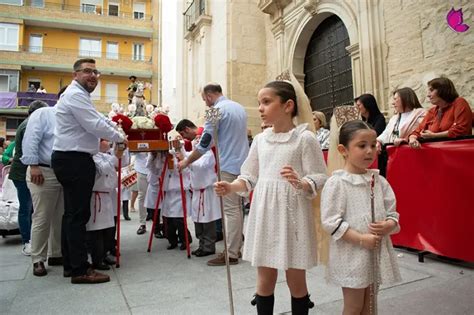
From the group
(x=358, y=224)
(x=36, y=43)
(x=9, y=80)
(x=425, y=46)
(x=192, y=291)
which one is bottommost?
(x=192, y=291)

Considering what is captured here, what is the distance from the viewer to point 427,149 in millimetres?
3727

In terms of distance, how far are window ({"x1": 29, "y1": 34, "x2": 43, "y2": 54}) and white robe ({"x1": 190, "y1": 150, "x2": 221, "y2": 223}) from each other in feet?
88.9

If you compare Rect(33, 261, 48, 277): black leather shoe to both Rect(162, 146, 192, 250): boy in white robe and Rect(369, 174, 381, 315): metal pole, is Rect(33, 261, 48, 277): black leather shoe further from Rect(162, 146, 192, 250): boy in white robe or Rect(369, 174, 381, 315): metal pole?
Rect(369, 174, 381, 315): metal pole

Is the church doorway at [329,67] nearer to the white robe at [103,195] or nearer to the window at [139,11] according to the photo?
the white robe at [103,195]

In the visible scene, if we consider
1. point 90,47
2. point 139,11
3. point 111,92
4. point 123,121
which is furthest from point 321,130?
point 139,11

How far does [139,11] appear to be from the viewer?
93.9ft

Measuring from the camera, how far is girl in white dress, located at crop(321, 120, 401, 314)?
5.74 ft

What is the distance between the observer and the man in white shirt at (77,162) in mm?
3268

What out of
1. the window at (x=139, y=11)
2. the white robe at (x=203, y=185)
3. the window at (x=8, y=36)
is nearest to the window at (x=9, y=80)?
the window at (x=8, y=36)

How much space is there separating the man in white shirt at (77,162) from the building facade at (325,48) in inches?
214

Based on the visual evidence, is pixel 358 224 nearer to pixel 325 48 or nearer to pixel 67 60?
pixel 325 48

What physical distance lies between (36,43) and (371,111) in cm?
2881

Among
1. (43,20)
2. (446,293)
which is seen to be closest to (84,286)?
(446,293)

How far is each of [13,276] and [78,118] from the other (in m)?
1.79
